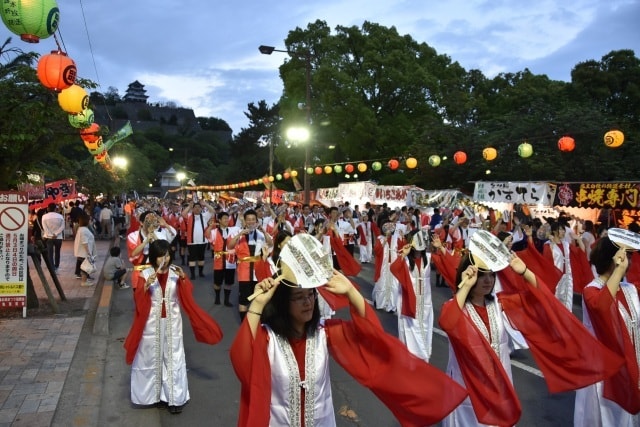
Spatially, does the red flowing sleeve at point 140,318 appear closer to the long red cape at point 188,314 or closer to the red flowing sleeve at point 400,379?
the long red cape at point 188,314

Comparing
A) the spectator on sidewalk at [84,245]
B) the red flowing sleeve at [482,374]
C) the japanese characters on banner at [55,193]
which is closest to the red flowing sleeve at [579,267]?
the red flowing sleeve at [482,374]

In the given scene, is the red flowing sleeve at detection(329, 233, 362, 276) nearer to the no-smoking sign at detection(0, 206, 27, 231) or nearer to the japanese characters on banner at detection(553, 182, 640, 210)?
the no-smoking sign at detection(0, 206, 27, 231)

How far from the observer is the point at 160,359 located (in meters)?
5.00

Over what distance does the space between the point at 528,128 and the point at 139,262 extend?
1891cm

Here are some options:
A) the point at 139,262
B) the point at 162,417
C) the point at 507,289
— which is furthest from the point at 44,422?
the point at 507,289

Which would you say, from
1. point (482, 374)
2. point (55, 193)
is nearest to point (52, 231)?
point (55, 193)

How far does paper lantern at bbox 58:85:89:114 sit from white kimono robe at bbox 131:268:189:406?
4.08m

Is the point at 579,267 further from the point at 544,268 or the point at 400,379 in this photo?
the point at 400,379

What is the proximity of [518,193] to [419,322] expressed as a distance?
437 inches

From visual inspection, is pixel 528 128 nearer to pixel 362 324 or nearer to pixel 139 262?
pixel 139 262

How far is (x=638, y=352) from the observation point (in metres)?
3.98

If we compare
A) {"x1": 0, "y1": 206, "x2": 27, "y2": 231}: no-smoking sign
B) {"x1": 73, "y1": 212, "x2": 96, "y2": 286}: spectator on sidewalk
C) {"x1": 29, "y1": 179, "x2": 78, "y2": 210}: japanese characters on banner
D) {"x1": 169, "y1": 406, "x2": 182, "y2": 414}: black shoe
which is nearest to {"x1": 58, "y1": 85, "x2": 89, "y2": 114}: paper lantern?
{"x1": 0, "y1": 206, "x2": 27, "y2": 231}: no-smoking sign

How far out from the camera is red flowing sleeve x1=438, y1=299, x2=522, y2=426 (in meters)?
3.35

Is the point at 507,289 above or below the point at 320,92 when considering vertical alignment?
below
